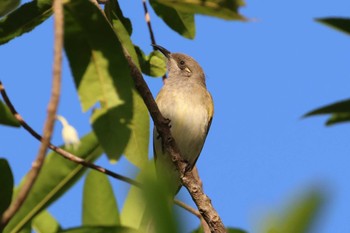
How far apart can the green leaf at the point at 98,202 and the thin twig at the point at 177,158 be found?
466mm

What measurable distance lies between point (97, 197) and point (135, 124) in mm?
489

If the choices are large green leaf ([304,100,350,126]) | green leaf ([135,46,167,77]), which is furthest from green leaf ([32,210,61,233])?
large green leaf ([304,100,350,126])

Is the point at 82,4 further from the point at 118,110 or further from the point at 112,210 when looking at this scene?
the point at 112,210

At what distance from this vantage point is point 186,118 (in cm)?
659

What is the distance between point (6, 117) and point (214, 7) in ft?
3.06

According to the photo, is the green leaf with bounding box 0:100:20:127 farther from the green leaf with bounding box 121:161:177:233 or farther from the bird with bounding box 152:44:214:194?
the bird with bounding box 152:44:214:194

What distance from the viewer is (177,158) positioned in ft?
12.7

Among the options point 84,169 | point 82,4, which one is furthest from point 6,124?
point 84,169

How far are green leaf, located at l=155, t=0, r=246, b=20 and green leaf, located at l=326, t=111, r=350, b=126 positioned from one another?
458 mm

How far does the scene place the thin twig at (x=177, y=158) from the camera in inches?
119

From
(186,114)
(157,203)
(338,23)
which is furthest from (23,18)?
(186,114)

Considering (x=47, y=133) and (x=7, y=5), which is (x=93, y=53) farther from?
(x=47, y=133)

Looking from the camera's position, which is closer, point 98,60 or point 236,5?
point 236,5

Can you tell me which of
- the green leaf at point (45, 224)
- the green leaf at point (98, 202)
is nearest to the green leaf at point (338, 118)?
the green leaf at point (98, 202)
